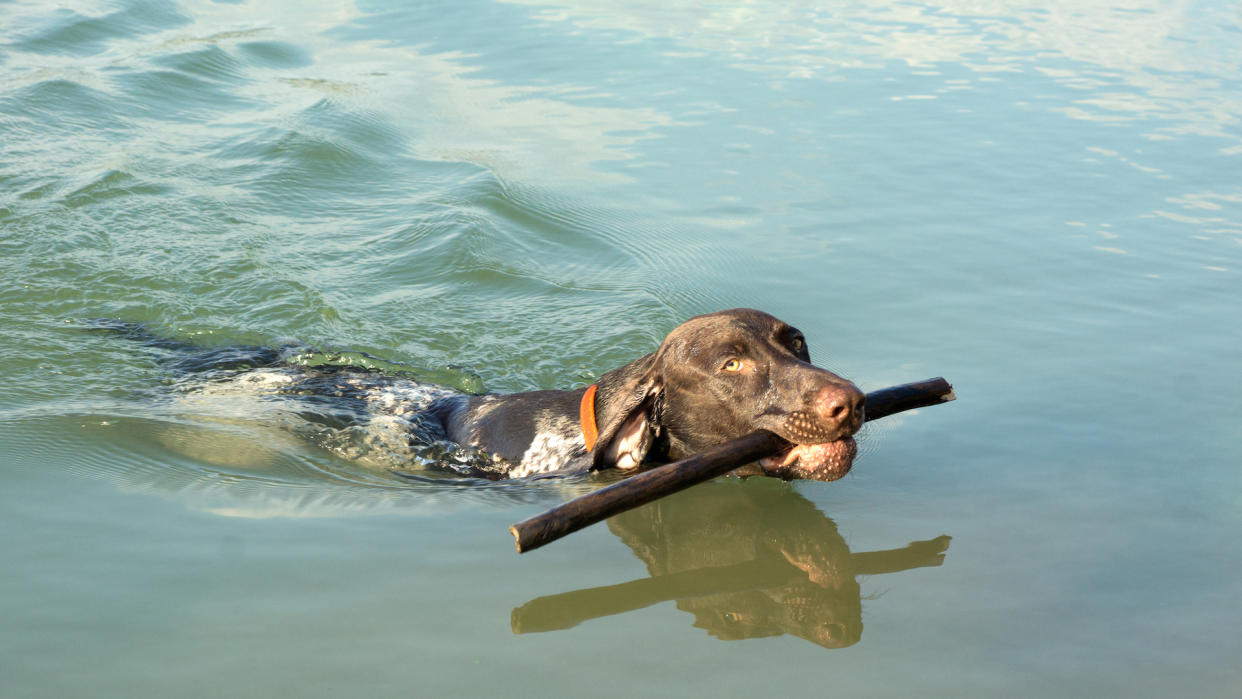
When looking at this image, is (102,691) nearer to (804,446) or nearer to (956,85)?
(804,446)

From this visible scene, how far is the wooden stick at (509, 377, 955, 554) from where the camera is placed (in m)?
3.83

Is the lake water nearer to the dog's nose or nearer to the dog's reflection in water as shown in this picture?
the dog's reflection in water

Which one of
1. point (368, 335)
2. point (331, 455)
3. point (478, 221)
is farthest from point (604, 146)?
point (331, 455)

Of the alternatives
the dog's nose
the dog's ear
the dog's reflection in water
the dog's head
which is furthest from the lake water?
the dog's nose

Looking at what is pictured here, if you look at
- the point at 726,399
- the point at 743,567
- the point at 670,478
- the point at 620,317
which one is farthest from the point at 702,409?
the point at 620,317

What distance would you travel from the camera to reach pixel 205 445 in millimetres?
5805

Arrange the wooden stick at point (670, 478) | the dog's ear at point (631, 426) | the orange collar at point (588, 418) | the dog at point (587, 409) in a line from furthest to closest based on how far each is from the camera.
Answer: the orange collar at point (588, 418)
the dog's ear at point (631, 426)
the dog at point (587, 409)
the wooden stick at point (670, 478)

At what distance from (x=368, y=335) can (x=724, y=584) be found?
4.32 meters

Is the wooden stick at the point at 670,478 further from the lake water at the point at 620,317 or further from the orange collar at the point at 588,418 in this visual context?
the orange collar at the point at 588,418

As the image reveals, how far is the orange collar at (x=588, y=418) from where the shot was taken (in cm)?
539

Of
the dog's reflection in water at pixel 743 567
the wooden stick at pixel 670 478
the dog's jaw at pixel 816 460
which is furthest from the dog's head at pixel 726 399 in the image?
the dog's reflection in water at pixel 743 567

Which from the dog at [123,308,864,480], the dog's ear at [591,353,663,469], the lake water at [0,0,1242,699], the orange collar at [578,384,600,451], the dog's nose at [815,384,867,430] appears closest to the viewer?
the lake water at [0,0,1242,699]

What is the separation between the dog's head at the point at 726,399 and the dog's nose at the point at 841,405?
0.03 metres

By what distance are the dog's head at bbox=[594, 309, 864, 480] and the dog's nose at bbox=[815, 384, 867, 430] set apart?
0.08 feet
